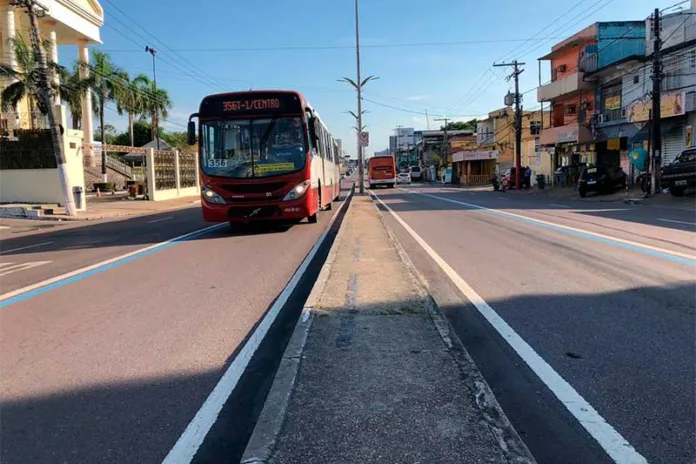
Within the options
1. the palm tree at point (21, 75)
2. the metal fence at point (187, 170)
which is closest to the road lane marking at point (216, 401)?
the palm tree at point (21, 75)

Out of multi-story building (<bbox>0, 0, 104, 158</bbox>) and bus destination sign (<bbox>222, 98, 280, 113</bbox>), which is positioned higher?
multi-story building (<bbox>0, 0, 104, 158</bbox>)

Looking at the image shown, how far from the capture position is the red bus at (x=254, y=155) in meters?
13.8

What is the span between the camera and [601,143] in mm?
39188

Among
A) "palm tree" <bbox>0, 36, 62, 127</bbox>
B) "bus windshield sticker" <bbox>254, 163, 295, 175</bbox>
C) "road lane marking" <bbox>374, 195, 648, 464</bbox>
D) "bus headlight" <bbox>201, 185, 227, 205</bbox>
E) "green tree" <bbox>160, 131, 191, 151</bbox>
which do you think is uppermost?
"green tree" <bbox>160, 131, 191, 151</bbox>

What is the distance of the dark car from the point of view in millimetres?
29688

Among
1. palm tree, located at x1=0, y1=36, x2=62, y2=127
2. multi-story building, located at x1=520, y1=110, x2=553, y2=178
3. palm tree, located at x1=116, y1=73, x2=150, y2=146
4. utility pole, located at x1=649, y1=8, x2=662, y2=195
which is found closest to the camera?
utility pole, located at x1=649, y1=8, x2=662, y2=195

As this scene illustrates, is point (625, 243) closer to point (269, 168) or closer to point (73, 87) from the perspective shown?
point (269, 168)

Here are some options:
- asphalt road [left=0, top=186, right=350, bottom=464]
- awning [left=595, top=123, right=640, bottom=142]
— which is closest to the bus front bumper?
asphalt road [left=0, top=186, right=350, bottom=464]

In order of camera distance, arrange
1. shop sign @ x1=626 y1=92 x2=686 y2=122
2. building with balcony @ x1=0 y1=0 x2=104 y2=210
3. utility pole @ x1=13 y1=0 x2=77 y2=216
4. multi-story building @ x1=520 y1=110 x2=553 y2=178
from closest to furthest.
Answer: utility pole @ x1=13 y1=0 x2=77 y2=216 → building with balcony @ x1=0 y1=0 x2=104 y2=210 → shop sign @ x1=626 y1=92 x2=686 y2=122 → multi-story building @ x1=520 y1=110 x2=553 y2=178

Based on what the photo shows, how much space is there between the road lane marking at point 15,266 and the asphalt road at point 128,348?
2.1 inches

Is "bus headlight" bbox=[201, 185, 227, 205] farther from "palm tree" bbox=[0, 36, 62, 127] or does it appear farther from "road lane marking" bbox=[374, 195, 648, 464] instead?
"palm tree" bbox=[0, 36, 62, 127]

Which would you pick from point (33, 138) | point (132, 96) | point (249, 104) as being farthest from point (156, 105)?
point (249, 104)

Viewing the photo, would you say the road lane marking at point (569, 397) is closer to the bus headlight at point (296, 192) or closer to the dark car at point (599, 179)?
the bus headlight at point (296, 192)

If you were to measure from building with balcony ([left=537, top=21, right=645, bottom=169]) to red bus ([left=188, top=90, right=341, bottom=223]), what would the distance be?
27291 mm
